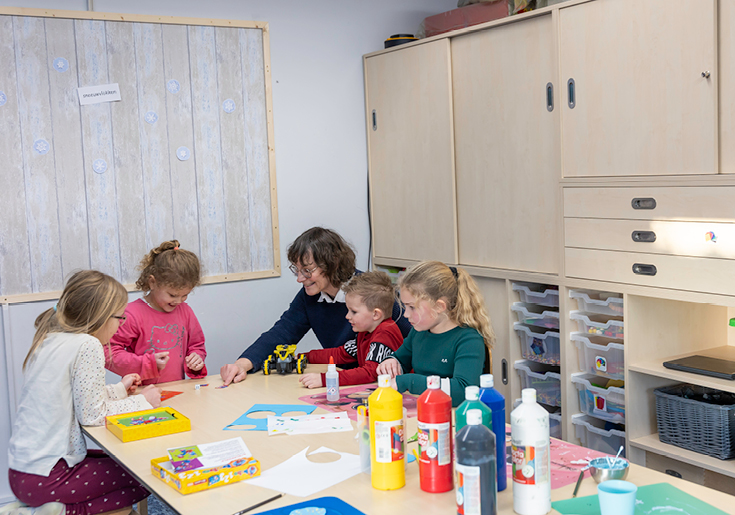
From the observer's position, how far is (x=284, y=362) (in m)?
2.55

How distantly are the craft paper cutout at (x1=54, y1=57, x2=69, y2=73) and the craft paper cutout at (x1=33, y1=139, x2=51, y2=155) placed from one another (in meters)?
0.32

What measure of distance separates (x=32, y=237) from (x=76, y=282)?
1290 millimetres

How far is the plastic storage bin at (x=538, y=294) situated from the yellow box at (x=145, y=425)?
1679 millimetres

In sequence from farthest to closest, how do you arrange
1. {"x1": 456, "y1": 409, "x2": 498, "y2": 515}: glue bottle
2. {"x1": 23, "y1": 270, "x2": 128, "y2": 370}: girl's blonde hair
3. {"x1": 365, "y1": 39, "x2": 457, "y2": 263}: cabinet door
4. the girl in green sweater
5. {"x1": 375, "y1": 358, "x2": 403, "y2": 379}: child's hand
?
{"x1": 365, "y1": 39, "x2": 457, "y2": 263}: cabinet door → {"x1": 375, "y1": 358, "x2": 403, "y2": 379}: child's hand → the girl in green sweater → {"x1": 23, "y1": 270, "x2": 128, "y2": 370}: girl's blonde hair → {"x1": 456, "y1": 409, "x2": 498, "y2": 515}: glue bottle

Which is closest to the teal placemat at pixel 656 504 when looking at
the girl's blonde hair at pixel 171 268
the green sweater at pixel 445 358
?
the green sweater at pixel 445 358

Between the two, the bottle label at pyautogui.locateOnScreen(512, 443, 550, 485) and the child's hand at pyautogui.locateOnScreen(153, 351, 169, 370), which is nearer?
the bottle label at pyautogui.locateOnScreen(512, 443, 550, 485)

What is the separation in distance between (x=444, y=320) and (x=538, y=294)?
3.31 feet

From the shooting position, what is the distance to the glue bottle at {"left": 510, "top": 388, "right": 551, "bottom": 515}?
1.24 m

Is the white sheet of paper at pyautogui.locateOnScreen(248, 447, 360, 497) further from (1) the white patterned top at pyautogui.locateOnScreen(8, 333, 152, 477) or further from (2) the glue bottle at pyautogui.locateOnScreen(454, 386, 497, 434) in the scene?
(1) the white patterned top at pyautogui.locateOnScreen(8, 333, 152, 477)

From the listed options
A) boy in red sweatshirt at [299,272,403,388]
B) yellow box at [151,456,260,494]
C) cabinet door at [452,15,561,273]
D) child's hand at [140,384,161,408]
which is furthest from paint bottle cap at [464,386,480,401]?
cabinet door at [452,15,561,273]

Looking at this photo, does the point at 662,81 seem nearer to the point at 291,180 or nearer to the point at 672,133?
the point at 672,133

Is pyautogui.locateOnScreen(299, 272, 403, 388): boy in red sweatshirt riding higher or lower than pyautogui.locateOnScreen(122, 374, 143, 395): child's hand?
higher

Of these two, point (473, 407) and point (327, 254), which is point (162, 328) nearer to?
point (327, 254)

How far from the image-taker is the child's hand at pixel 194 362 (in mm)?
2602
